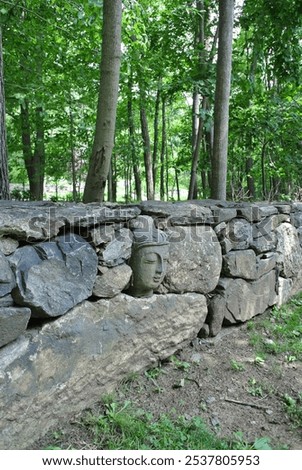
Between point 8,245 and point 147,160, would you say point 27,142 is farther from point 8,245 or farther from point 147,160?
point 8,245

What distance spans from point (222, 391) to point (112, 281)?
1182 millimetres

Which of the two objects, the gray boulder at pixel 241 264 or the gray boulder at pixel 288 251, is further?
the gray boulder at pixel 288 251

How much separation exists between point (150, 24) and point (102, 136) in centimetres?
463

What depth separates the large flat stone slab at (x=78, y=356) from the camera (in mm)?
2037

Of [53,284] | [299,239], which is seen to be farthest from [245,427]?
[299,239]

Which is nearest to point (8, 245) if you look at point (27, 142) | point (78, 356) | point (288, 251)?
point (78, 356)

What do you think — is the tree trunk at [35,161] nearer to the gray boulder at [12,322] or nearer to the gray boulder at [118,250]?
the gray boulder at [118,250]

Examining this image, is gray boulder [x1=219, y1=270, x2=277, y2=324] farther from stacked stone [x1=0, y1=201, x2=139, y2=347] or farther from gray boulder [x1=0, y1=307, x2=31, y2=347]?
gray boulder [x1=0, y1=307, x2=31, y2=347]

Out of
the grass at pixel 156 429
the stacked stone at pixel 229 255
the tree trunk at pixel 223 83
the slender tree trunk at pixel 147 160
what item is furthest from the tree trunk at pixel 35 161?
the grass at pixel 156 429

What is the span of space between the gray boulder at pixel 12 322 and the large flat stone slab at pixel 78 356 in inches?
3.3

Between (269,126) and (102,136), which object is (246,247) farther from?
(269,126)

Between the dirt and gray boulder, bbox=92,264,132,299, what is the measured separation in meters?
0.70

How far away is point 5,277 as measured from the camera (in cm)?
191

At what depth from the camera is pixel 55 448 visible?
2.13m
